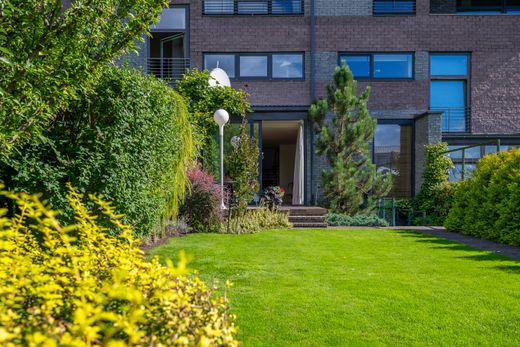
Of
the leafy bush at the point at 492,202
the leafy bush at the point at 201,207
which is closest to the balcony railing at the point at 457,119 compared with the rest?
the leafy bush at the point at 492,202

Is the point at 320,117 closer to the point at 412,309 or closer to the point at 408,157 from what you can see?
the point at 408,157

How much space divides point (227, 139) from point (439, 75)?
8.13 m

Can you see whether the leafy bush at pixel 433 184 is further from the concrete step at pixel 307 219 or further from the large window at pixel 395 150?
the concrete step at pixel 307 219

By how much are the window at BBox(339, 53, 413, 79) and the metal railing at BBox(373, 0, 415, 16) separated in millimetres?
1521

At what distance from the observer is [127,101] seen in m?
6.10

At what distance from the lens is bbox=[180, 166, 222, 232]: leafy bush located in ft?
36.1

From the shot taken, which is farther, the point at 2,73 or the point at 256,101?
the point at 256,101

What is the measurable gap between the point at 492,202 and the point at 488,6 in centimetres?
1103

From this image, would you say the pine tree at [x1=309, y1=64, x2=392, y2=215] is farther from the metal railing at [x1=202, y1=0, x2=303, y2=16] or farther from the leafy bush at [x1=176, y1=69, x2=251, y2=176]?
the metal railing at [x1=202, y1=0, x2=303, y2=16]

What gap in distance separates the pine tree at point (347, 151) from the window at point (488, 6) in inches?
271

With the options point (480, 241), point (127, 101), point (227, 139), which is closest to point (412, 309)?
point (127, 101)

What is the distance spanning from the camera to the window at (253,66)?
54.1ft

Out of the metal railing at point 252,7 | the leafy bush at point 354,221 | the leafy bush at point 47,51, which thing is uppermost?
the metal railing at point 252,7

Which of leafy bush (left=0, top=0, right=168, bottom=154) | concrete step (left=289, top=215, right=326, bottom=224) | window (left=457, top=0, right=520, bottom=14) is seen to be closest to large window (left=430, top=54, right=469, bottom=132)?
window (left=457, top=0, right=520, bottom=14)
